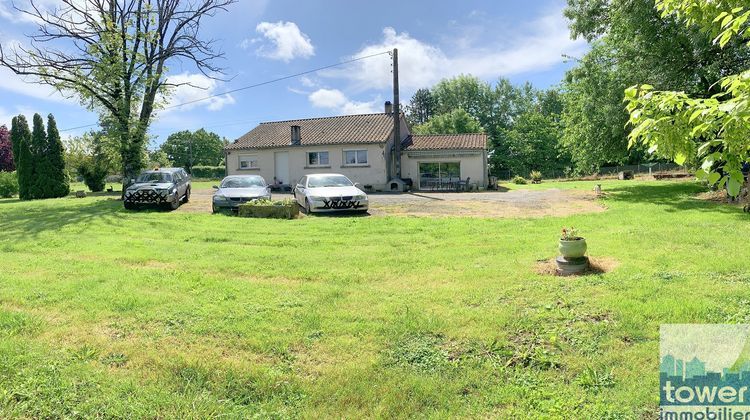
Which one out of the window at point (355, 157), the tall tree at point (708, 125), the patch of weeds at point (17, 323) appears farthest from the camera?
the window at point (355, 157)

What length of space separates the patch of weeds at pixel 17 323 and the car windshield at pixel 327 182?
1154 cm

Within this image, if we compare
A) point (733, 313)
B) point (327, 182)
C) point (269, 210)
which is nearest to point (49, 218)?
point (269, 210)

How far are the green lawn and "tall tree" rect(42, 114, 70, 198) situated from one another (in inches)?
855

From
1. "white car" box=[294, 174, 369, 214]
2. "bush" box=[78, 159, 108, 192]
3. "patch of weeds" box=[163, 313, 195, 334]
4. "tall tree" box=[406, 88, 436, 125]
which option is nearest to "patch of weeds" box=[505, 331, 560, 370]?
"patch of weeds" box=[163, 313, 195, 334]

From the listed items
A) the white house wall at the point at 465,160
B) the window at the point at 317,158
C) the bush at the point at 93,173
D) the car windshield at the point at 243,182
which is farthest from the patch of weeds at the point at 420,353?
the bush at the point at 93,173

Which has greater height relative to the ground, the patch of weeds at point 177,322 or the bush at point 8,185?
the bush at point 8,185

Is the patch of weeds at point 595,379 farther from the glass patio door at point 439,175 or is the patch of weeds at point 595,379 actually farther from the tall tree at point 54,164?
the tall tree at point 54,164

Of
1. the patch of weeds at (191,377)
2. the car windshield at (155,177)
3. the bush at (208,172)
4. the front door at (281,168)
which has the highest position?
the bush at (208,172)

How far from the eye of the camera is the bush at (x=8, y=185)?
2862 centimetres

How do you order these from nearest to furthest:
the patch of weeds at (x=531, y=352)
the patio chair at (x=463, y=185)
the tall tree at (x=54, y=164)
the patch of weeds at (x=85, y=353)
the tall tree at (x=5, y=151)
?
1. the patch of weeds at (x=531, y=352)
2. the patch of weeds at (x=85, y=353)
3. the tall tree at (x=54, y=164)
4. the patio chair at (x=463, y=185)
5. the tall tree at (x=5, y=151)

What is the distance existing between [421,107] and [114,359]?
8133 centimetres

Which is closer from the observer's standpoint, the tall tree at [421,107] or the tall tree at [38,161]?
the tall tree at [38,161]

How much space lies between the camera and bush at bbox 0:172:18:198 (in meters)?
28.6

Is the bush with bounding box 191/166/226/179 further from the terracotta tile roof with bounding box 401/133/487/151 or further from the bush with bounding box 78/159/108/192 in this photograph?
the terracotta tile roof with bounding box 401/133/487/151
